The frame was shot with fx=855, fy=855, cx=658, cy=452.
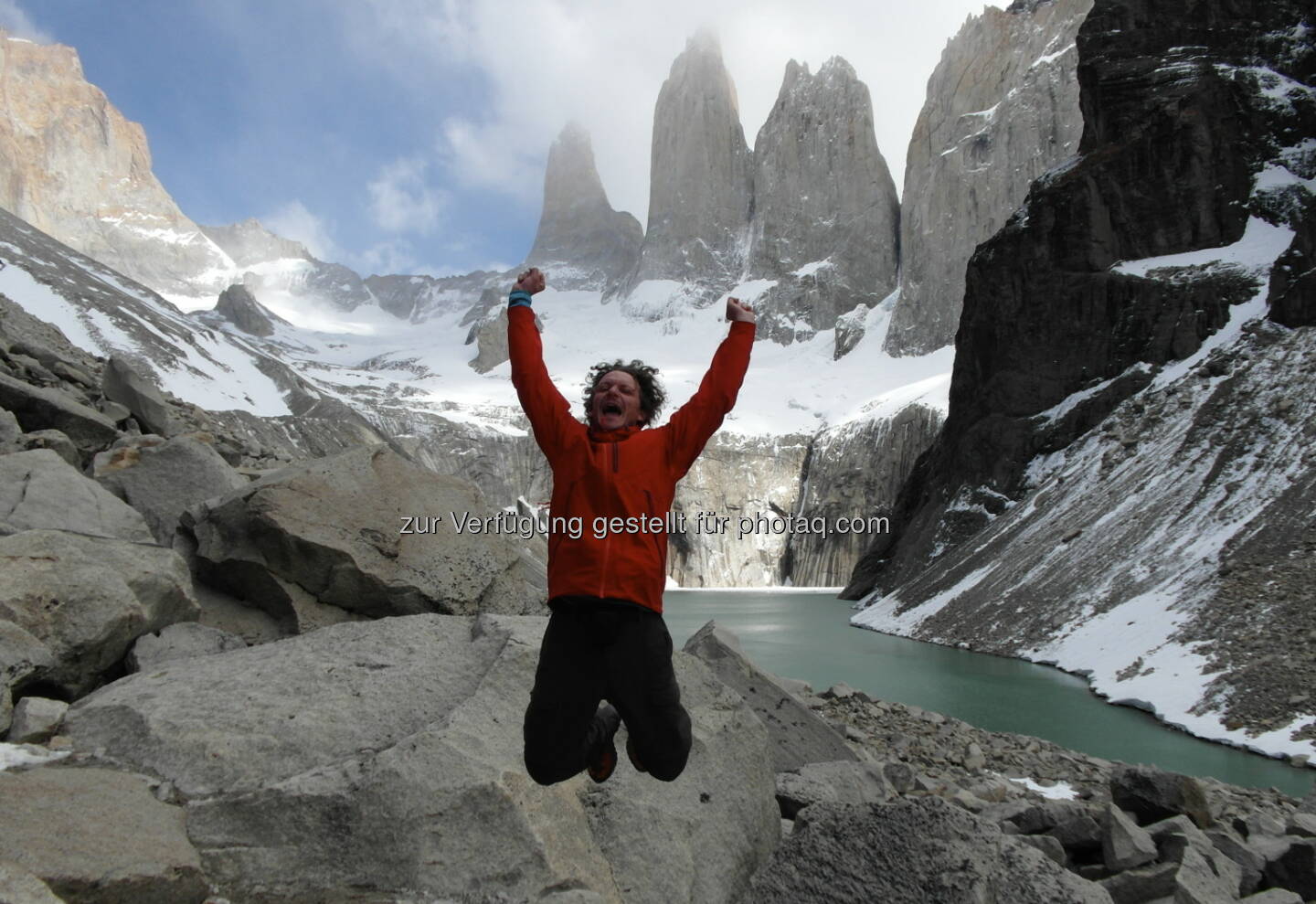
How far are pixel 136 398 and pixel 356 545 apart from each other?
891 cm

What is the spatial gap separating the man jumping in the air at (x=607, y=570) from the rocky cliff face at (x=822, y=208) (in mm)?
131530

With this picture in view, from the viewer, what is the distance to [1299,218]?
1459 inches

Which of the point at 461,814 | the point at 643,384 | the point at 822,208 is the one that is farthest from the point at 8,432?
the point at 822,208

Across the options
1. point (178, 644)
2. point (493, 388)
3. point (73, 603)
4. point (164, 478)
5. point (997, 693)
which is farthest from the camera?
point (493, 388)

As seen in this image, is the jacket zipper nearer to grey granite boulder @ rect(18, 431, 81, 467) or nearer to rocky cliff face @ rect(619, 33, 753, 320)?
grey granite boulder @ rect(18, 431, 81, 467)

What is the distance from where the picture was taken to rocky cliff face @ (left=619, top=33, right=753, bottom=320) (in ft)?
494

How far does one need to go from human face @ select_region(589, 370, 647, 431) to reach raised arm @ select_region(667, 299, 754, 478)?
0.88 feet

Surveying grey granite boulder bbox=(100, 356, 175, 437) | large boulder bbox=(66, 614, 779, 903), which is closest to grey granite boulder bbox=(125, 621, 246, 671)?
large boulder bbox=(66, 614, 779, 903)

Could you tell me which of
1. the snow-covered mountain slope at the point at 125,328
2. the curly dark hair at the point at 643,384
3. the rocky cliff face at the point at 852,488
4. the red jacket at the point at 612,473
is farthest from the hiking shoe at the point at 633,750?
the rocky cliff face at the point at 852,488

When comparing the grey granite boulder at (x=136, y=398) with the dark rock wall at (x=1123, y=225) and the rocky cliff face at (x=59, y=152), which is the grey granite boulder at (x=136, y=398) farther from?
the rocky cliff face at (x=59, y=152)

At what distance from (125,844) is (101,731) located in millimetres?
1490

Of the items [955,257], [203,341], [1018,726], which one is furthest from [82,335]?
[955,257]

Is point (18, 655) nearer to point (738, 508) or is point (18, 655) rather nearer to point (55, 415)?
point (55, 415)

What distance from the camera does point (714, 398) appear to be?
14.8 ft
